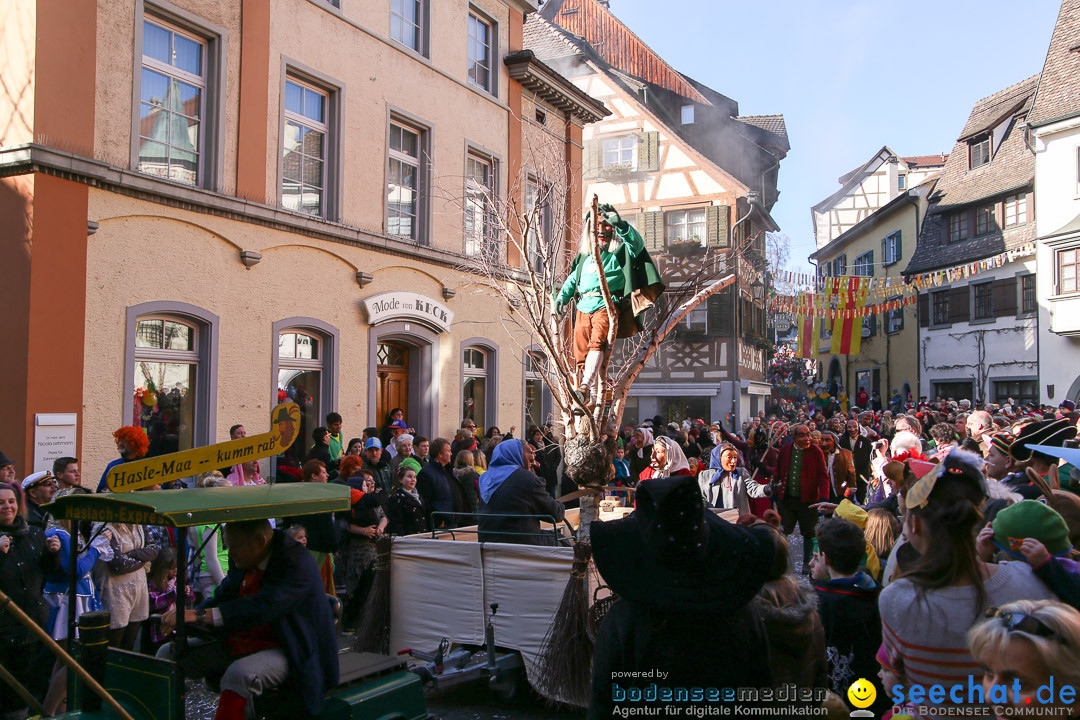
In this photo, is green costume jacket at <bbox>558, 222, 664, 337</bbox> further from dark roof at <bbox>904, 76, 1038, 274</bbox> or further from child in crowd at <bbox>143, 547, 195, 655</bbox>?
dark roof at <bbox>904, 76, 1038, 274</bbox>

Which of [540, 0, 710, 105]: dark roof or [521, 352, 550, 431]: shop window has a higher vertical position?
[540, 0, 710, 105]: dark roof

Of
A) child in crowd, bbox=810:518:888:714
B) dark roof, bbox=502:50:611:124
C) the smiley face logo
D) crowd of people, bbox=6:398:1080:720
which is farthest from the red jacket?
dark roof, bbox=502:50:611:124

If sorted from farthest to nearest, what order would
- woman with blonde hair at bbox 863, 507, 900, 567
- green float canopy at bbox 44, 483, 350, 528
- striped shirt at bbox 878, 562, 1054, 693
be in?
woman with blonde hair at bbox 863, 507, 900, 567, green float canopy at bbox 44, 483, 350, 528, striped shirt at bbox 878, 562, 1054, 693

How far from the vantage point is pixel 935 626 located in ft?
8.59

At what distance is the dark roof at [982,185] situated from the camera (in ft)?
94.2

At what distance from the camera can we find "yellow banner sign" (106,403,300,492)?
11.9 ft

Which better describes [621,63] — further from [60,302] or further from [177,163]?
[60,302]

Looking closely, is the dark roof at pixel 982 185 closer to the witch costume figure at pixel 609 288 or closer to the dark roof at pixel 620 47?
the dark roof at pixel 620 47

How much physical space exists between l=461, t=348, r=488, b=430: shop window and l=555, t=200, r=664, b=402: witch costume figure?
10119 mm

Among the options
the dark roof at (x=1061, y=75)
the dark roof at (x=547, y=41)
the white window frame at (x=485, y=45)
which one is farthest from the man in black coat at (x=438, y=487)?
the dark roof at (x=1061, y=75)

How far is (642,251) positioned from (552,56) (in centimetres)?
2667

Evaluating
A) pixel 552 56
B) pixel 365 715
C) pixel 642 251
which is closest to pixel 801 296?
pixel 552 56

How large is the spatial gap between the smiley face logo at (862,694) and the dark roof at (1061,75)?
2697 centimetres

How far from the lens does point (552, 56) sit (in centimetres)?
3011
